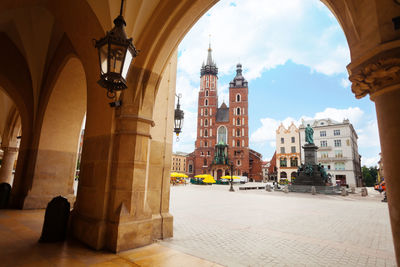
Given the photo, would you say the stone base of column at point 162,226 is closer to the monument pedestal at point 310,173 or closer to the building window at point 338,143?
the monument pedestal at point 310,173

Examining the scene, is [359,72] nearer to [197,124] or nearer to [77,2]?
[77,2]

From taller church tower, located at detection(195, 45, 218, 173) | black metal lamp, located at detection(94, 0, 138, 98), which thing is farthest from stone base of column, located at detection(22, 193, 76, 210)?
taller church tower, located at detection(195, 45, 218, 173)

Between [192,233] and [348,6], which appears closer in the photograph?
[348,6]

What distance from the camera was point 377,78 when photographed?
6.44 ft

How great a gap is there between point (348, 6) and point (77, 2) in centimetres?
531

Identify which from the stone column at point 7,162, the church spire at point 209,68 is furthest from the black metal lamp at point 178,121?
the church spire at point 209,68

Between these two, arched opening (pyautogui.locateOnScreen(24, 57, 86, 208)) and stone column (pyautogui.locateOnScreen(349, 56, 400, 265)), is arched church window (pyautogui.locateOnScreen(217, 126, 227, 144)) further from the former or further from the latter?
stone column (pyautogui.locateOnScreen(349, 56, 400, 265))

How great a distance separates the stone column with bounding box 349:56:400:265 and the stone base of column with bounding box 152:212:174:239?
409 cm

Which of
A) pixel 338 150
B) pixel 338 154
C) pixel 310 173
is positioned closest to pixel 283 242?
pixel 310 173

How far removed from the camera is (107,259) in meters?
3.49

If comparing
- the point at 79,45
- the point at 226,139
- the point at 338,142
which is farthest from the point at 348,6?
the point at 226,139

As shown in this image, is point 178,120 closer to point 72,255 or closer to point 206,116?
point 72,255

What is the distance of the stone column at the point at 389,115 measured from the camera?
1.79m

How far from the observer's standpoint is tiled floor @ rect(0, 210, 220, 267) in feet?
10.8
